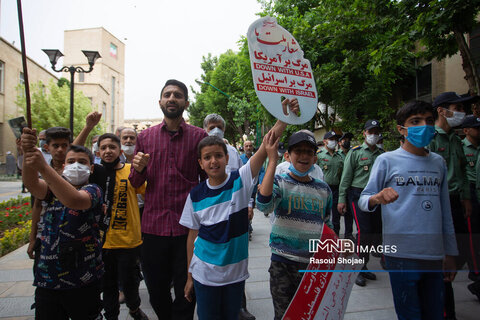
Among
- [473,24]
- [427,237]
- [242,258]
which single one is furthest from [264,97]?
[473,24]

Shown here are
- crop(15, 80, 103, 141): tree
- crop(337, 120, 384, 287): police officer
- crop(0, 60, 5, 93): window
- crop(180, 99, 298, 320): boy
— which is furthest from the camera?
crop(15, 80, 103, 141): tree

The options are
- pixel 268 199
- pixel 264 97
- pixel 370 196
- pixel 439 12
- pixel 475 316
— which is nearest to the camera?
pixel 264 97

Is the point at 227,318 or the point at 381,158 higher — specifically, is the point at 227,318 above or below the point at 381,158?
below

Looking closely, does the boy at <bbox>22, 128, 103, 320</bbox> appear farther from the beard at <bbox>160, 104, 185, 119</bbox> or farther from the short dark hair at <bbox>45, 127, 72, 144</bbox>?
the beard at <bbox>160, 104, 185, 119</bbox>

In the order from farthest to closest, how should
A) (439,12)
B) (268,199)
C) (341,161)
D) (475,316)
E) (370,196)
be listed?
(341,161)
(439,12)
(475,316)
(370,196)
(268,199)

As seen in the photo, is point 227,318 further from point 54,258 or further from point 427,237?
point 427,237

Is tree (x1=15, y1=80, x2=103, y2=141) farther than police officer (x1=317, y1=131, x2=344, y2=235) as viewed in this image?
Yes

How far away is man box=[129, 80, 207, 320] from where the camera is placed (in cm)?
239

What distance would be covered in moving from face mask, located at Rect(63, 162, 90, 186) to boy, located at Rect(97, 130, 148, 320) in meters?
0.72

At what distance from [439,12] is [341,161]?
2911mm

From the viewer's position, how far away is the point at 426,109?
2.20 metres

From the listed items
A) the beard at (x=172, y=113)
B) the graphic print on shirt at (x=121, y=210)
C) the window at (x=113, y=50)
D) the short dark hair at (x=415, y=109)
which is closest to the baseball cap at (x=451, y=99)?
the short dark hair at (x=415, y=109)

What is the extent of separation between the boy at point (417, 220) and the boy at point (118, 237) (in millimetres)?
2173

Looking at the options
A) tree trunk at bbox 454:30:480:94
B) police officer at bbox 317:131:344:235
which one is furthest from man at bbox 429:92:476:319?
→ tree trunk at bbox 454:30:480:94
